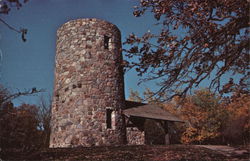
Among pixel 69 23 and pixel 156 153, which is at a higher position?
pixel 69 23

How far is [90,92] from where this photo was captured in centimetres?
1279

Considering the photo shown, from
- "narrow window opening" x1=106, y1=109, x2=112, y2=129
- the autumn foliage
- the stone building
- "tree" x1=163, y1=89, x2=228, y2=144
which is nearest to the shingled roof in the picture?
the stone building

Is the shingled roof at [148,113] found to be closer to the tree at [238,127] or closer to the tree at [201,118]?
the tree at [201,118]

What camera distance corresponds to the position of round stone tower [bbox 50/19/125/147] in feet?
40.4

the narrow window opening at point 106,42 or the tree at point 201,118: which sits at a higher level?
the narrow window opening at point 106,42

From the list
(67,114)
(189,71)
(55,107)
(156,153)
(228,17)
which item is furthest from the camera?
(55,107)

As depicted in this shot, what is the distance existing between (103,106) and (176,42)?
805 centimetres

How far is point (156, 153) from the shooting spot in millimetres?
8102

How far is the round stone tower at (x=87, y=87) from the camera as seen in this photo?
485 inches

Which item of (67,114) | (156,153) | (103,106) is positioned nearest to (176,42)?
(156,153)

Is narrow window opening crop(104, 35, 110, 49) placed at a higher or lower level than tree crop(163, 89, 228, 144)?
higher

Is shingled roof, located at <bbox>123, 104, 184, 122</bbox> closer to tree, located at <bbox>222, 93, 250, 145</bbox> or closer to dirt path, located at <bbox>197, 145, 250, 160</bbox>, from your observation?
dirt path, located at <bbox>197, 145, 250, 160</bbox>

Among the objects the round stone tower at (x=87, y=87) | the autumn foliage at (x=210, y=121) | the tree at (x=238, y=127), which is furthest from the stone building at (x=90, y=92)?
the tree at (x=238, y=127)

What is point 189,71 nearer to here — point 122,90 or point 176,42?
point 176,42
